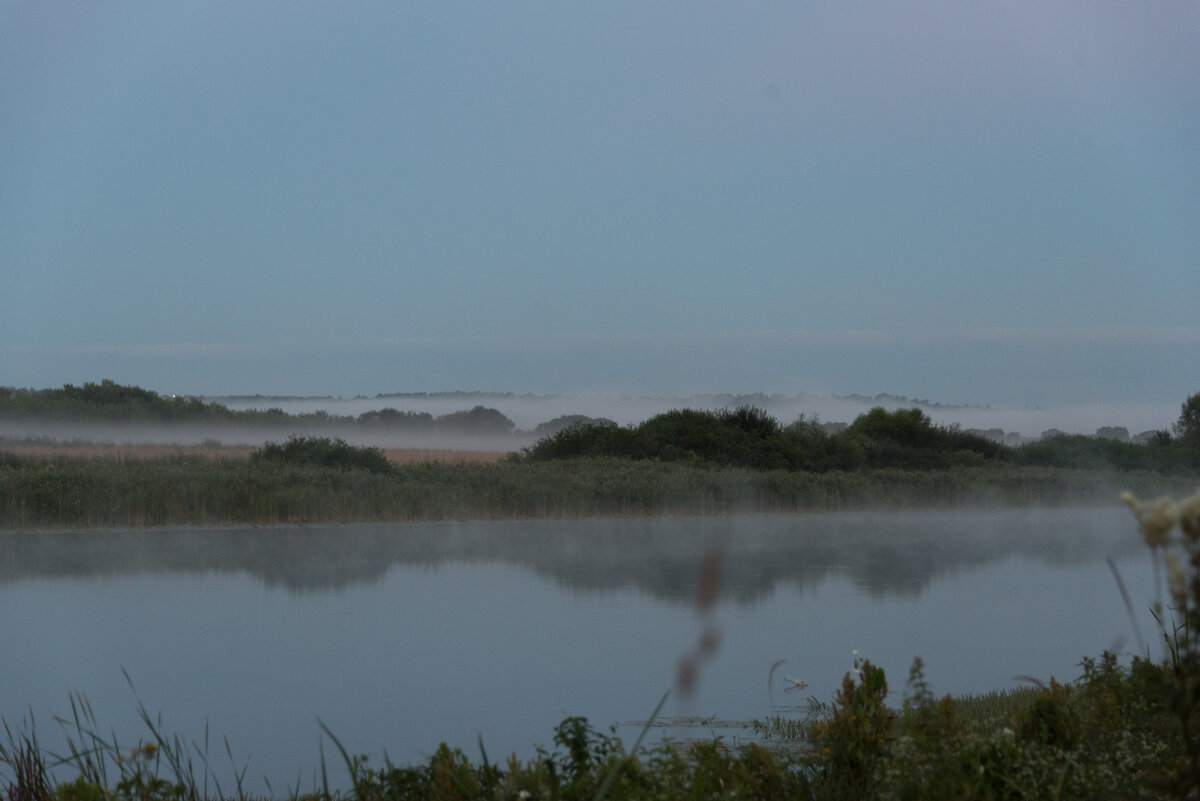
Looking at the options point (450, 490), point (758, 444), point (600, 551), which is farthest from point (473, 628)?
point (758, 444)

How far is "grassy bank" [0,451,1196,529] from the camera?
12445mm

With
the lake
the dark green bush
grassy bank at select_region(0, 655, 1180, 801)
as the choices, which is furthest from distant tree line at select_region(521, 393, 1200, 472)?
grassy bank at select_region(0, 655, 1180, 801)

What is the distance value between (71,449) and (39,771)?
18.6 m

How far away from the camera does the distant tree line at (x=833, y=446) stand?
75.6 ft

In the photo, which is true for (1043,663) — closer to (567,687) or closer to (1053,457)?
(567,687)

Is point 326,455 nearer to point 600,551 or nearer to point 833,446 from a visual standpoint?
point 600,551

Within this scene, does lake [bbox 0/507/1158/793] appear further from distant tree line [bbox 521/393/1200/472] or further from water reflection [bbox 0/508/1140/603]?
distant tree line [bbox 521/393/1200/472]

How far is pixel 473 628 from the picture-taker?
22.5ft

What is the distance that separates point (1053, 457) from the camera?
27.1 meters

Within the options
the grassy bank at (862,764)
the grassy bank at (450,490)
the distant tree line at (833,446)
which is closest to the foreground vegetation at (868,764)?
the grassy bank at (862,764)

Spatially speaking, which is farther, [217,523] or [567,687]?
[217,523]

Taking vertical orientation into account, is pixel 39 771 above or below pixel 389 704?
above

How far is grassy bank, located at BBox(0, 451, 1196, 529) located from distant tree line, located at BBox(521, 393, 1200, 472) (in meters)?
2.05

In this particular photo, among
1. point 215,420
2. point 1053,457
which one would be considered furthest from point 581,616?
point 1053,457
